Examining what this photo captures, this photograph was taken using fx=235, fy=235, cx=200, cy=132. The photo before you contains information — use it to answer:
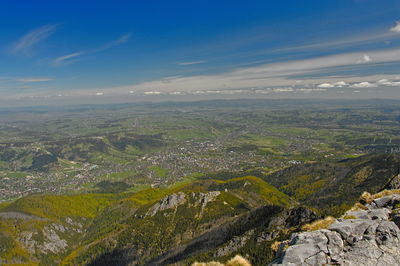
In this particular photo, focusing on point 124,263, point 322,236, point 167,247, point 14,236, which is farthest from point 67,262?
point 322,236

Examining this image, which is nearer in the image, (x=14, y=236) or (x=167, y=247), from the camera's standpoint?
(x=167, y=247)

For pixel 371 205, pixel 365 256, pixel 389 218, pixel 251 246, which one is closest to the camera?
pixel 365 256

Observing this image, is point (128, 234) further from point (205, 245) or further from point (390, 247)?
point (390, 247)

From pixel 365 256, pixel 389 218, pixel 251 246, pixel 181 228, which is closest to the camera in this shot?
pixel 365 256

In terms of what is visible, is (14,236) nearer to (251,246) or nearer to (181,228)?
(181,228)

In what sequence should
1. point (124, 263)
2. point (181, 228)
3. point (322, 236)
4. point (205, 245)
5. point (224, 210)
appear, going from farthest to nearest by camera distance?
1. point (224, 210)
2. point (181, 228)
3. point (124, 263)
4. point (205, 245)
5. point (322, 236)

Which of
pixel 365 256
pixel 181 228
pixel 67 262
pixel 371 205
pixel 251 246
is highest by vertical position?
pixel 365 256

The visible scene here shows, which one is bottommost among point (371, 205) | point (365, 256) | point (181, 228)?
point (181, 228)

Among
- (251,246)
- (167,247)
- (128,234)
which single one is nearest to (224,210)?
(167,247)

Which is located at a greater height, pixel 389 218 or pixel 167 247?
pixel 389 218
